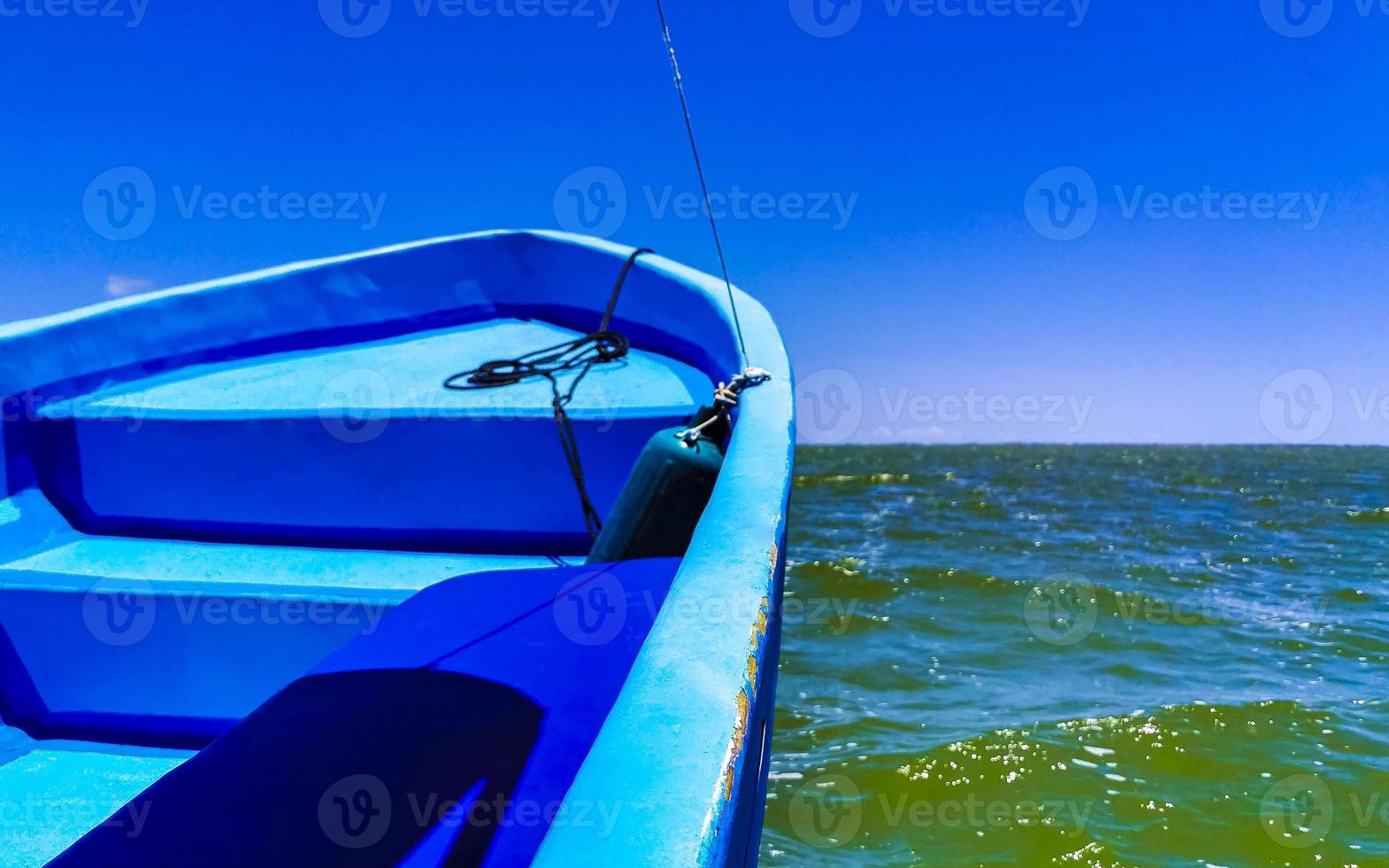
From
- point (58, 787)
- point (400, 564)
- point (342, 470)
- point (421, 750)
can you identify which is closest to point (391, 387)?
point (342, 470)

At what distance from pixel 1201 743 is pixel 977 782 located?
1220 millimetres

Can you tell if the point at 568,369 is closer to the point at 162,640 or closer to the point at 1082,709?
the point at 162,640

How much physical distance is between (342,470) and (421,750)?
187 cm

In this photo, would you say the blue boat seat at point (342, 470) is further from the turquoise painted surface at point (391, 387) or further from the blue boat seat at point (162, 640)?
the blue boat seat at point (162, 640)

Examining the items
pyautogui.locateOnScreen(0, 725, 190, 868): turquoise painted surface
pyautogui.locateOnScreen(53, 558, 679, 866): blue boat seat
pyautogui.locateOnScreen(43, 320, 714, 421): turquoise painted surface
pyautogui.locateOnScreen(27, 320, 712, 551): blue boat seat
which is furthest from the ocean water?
pyautogui.locateOnScreen(53, 558, 679, 866): blue boat seat

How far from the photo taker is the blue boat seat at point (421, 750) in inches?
34.7

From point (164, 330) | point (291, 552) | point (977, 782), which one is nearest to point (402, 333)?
point (164, 330)

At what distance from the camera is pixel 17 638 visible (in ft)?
7.27

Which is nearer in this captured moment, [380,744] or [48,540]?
[380,744]

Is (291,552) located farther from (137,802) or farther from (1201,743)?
(1201,743)

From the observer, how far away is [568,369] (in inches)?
127

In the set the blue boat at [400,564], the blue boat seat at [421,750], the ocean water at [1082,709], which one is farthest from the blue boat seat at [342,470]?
the ocean water at [1082,709]

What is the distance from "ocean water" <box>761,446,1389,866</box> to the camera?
3.22m

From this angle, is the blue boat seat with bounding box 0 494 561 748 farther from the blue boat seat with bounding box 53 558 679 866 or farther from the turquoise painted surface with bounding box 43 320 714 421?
the blue boat seat with bounding box 53 558 679 866
